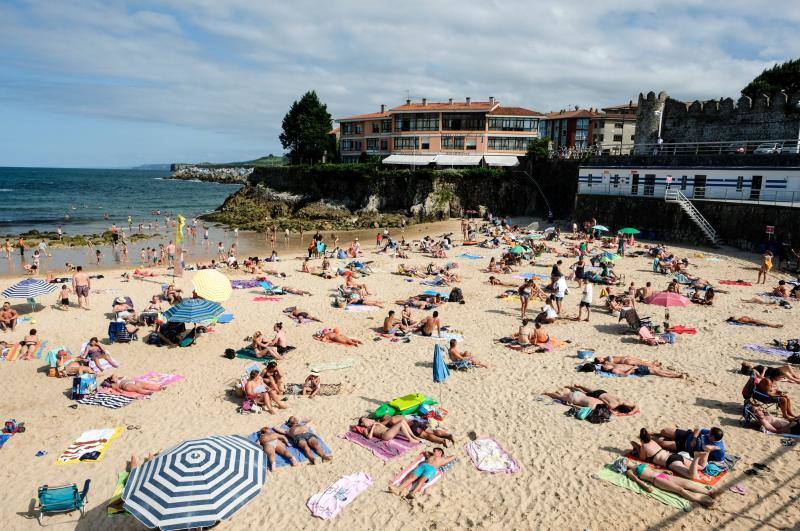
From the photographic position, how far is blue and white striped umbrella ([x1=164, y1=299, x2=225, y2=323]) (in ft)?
41.2

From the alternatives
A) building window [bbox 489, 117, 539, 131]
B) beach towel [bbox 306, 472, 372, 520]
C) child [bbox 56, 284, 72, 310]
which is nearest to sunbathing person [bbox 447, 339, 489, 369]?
beach towel [bbox 306, 472, 372, 520]

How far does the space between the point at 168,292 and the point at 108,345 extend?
407 centimetres

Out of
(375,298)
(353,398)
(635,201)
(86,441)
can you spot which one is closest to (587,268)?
(375,298)

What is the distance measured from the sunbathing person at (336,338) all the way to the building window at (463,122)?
132ft

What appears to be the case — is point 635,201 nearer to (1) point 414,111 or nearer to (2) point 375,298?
(2) point 375,298

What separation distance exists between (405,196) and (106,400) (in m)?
38.3

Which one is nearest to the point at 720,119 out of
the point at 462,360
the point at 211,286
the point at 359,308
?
the point at 359,308

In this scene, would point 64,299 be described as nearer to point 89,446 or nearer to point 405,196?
point 89,446

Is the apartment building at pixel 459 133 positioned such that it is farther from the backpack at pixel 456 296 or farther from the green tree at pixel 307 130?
the backpack at pixel 456 296

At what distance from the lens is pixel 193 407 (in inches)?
390

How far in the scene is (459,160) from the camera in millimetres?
Result: 49188

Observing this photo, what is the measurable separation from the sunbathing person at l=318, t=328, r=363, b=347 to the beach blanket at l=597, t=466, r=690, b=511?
23.4 feet

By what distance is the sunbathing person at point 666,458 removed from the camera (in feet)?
23.7

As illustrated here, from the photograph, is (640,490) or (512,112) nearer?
(640,490)
